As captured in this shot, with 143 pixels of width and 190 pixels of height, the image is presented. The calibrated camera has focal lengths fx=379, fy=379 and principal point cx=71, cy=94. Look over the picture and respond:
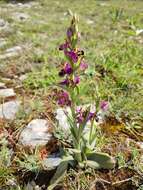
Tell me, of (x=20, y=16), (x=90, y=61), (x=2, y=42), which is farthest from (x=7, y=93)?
(x=20, y=16)

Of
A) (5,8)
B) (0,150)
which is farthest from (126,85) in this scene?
(5,8)

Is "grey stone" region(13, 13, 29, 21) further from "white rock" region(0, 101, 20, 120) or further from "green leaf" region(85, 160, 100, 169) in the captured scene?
"green leaf" region(85, 160, 100, 169)

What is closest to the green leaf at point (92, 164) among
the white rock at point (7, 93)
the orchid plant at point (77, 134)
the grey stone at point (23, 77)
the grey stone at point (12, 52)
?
the orchid plant at point (77, 134)

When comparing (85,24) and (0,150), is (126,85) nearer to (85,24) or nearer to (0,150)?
(0,150)

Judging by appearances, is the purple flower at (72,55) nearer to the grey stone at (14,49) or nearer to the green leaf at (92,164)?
the green leaf at (92,164)

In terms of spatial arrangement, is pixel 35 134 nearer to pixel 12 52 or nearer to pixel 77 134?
pixel 77 134

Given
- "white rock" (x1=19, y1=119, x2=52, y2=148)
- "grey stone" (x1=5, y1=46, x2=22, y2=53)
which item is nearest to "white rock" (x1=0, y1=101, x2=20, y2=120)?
"white rock" (x1=19, y1=119, x2=52, y2=148)
